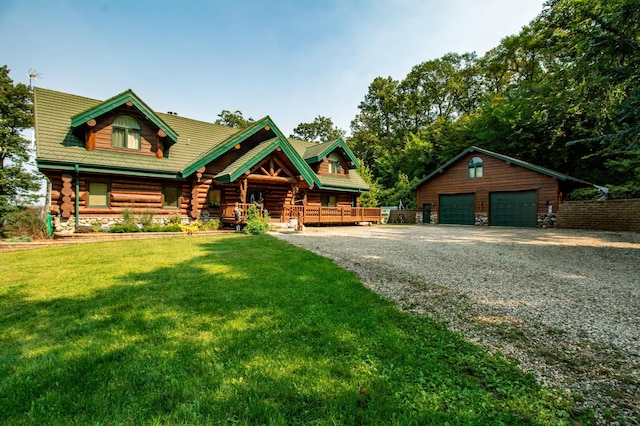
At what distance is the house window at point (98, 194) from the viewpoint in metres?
13.4

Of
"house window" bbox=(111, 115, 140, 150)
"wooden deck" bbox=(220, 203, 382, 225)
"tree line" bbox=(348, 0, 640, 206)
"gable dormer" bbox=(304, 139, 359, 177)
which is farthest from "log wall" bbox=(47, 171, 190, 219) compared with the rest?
"tree line" bbox=(348, 0, 640, 206)

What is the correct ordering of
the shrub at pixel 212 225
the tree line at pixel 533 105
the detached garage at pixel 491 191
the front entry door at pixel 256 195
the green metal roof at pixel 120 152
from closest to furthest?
the tree line at pixel 533 105 → the green metal roof at pixel 120 152 → the shrub at pixel 212 225 → the front entry door at pixel 256 195 → the detached garage at pixel 491 191

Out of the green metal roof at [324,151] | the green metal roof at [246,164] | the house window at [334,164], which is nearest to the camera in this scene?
the green metal roof at [246,164]

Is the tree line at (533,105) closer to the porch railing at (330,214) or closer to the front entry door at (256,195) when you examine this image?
the porch railing at (330,214)

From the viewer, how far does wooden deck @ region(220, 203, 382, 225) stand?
1459 centimetres

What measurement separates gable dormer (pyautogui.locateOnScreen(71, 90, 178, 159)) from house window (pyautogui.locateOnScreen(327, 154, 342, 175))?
36.2 ft

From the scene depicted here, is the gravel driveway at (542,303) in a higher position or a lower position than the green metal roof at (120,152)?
lower

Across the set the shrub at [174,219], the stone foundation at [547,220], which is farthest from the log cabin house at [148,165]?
the stone foundation at [547,220]

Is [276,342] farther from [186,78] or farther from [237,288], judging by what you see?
[186,78]

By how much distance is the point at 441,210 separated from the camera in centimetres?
2586

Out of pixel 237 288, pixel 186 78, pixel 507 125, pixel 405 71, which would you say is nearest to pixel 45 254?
pixel 237 288

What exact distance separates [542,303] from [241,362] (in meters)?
4.53

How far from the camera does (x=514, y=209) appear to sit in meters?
21.3

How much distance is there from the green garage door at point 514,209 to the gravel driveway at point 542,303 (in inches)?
497
